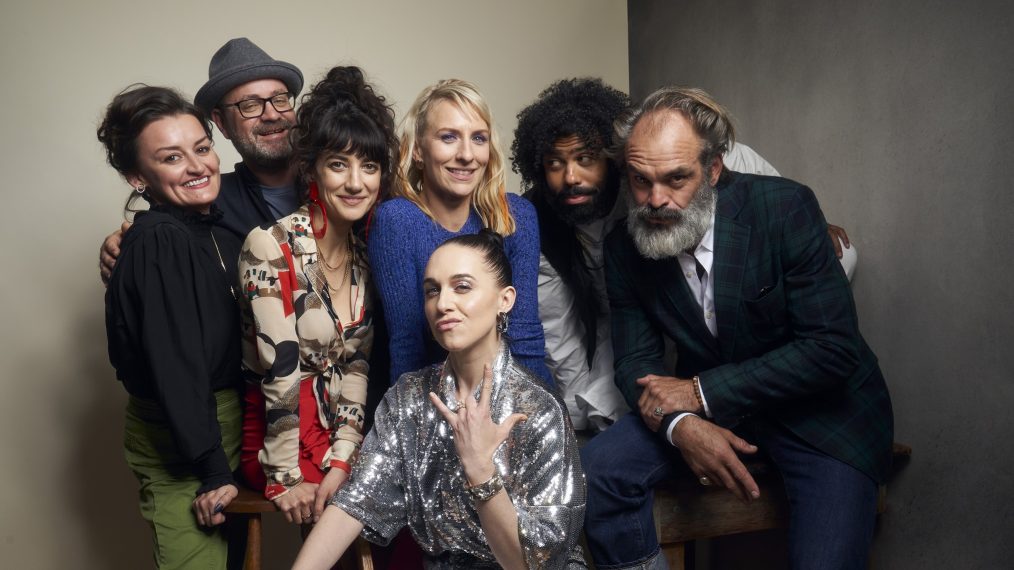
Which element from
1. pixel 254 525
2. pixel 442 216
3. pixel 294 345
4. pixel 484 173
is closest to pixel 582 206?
pixel 484 173

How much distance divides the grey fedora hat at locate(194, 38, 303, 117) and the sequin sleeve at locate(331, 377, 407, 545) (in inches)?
54.5

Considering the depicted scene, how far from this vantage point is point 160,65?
3.44m

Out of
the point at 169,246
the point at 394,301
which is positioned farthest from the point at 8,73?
the point at 394,301

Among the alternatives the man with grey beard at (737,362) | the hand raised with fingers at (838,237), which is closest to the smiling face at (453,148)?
the man with grey beard at (737,362)

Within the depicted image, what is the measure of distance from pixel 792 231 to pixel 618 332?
647 millimetres

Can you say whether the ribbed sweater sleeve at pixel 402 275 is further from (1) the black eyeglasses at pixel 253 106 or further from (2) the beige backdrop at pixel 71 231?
(2) the beige backdrop at pixel 71 231

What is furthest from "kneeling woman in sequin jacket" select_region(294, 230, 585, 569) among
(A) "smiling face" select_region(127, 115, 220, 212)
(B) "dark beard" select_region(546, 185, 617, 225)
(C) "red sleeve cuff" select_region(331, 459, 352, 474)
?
(A) "smiling face" select_region(127, 115, 220, 212)

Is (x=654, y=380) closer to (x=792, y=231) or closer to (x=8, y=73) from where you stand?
(x=792, y=231)

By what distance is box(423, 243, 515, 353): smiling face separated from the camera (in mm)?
1978

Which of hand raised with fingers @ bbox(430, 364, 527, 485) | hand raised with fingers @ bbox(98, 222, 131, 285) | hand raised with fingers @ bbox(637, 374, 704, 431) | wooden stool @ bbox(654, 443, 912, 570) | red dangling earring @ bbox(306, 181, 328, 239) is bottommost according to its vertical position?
wooden stool @ bbox(654, 443, 912, 570)

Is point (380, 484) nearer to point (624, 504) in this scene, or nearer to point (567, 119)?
point (624, 504)

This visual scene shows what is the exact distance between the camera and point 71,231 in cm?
338

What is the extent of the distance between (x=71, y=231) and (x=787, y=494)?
3.02 m

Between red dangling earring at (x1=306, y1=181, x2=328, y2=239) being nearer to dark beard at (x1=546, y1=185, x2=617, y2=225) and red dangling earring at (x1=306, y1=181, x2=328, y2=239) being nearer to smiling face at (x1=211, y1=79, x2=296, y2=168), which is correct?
smiling face at (x1=211, y1=79, x2=296, y2=168)
